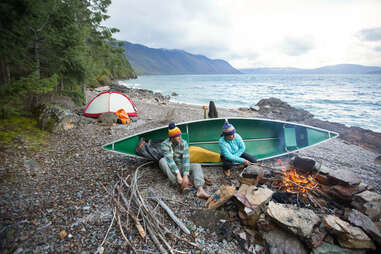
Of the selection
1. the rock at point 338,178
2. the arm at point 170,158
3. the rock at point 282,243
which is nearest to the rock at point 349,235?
the rock at point 282,243

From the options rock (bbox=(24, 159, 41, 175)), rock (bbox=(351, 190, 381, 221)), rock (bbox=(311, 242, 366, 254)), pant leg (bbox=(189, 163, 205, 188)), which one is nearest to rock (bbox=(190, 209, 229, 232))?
pant leg (bbox=(189, 163, 205, 188))

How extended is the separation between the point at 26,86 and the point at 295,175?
7792 mm

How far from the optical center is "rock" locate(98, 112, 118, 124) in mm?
8866

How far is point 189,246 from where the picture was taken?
267 cm

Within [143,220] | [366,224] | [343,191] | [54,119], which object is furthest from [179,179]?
[54,119]

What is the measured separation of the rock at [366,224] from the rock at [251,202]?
124 centimetres

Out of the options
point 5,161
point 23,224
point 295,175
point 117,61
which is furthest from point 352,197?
point 117,61

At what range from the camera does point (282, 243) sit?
269cm

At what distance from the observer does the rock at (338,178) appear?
3.63 m

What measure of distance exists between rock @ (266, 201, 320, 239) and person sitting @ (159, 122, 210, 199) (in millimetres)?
1305

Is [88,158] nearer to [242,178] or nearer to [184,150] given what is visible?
[184,150]

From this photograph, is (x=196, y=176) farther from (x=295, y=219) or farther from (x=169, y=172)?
(x=295, y=219)

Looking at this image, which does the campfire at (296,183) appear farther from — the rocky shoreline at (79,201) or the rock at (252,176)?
the rocky shoreline at (79,201)

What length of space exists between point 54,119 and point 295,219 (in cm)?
823
